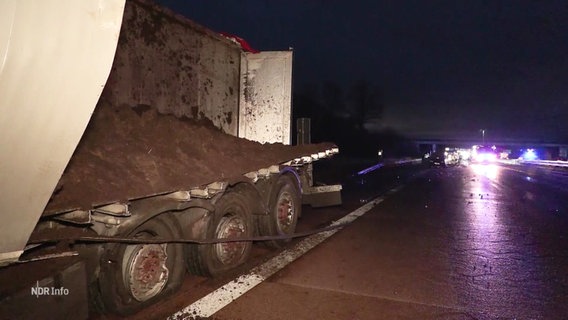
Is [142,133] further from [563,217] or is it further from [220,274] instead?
[563,217]

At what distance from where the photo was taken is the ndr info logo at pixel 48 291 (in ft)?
9.77

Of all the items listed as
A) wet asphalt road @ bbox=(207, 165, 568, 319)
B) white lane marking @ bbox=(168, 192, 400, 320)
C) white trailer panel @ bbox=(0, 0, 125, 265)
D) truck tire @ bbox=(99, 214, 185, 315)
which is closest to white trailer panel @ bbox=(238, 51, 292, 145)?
white lane marking @ bbox=(168, 192, 400, 320)

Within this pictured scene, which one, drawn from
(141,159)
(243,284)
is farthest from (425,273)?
(141,159)

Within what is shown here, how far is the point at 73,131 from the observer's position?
2.56m

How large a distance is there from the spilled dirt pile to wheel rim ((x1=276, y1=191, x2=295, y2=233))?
924mm

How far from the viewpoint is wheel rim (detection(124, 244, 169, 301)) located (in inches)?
159

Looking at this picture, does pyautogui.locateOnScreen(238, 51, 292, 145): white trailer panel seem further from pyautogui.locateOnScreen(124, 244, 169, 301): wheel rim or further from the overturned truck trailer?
pyautogui.locateOnScreen(124, 244, 169, 301): wheel rim

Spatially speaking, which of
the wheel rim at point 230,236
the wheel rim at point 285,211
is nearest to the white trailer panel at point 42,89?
the wheel rim at point 230,236

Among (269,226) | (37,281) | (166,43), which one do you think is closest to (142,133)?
(166,43)

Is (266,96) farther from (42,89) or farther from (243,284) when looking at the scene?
(42,89)

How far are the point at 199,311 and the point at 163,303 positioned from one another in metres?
0.49

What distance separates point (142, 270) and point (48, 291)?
1.14m

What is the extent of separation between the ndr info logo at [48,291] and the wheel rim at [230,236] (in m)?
2.33

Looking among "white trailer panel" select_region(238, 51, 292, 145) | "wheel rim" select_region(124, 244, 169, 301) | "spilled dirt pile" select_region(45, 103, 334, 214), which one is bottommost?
"wheel rim" select_region(124, 244, 169, 301)
